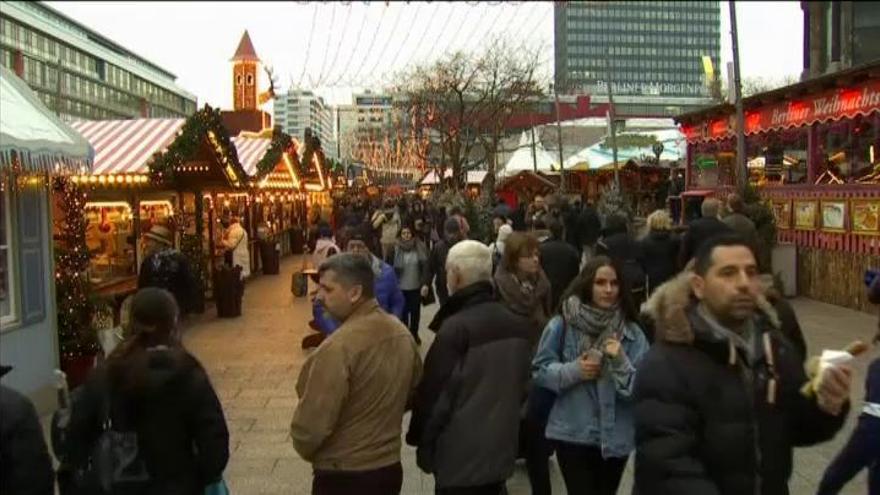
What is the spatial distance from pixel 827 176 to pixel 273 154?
11.6 metres

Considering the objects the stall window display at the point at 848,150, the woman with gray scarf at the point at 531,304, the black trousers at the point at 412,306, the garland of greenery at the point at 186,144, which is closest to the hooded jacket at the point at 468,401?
the woman with gray scarf at the point at 531,304

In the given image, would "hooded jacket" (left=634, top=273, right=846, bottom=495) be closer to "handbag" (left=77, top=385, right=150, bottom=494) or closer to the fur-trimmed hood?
the fur-trimmed hood

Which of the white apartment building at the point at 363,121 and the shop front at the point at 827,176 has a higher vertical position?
the white apartment building at the point at 363,121

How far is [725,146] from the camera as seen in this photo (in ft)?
75.8

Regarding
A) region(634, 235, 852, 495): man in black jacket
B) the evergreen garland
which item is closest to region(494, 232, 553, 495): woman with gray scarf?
region(634, 235, 852, 495): man in black jacket

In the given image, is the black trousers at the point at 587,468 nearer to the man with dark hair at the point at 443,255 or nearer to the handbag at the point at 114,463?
the handbag at the point at 114,463

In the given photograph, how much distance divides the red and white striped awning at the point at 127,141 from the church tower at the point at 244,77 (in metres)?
40.3

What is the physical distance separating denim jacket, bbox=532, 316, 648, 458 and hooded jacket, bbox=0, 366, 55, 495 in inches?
87.7

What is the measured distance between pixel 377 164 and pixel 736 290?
84.4 meters

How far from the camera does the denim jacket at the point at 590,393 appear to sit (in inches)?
171

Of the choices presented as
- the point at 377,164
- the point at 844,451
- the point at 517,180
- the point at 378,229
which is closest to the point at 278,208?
the point at 517,180

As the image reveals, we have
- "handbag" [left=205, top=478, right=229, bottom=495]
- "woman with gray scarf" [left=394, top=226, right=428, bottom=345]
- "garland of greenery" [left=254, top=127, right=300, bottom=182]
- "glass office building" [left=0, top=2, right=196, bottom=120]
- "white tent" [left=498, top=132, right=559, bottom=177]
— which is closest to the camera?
"handbag" [left=205, top=478, right=229, bottom=495]

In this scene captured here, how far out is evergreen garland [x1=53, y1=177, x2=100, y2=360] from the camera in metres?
9.75

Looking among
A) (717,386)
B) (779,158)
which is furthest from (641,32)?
(779,158)
